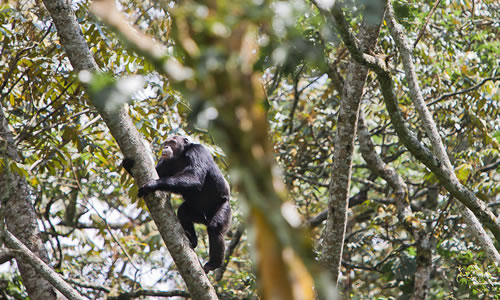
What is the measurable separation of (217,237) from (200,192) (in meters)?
0.56

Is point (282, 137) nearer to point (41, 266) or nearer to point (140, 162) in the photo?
point (140, 162)

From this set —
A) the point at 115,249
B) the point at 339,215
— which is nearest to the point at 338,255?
the point at 339,215

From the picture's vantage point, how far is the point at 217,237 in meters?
6.14

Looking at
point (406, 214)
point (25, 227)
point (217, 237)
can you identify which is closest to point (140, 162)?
point (25, 227)

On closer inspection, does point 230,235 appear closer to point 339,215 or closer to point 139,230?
point 139,230

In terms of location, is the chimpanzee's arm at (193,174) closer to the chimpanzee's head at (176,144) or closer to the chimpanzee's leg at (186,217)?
the chimpanzee's head at (176,144)

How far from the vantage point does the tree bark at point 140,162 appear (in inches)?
150

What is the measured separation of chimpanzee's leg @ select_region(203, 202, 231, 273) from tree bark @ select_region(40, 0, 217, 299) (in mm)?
2135

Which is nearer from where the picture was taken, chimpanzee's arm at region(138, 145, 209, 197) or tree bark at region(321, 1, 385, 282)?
tree bark at region(321, 1, 385, 282)

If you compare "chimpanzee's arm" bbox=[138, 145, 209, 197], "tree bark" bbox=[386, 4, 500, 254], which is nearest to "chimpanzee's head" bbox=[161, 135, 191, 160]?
"chimpanzee's arm" bbox=[138, 145, 209, 197]

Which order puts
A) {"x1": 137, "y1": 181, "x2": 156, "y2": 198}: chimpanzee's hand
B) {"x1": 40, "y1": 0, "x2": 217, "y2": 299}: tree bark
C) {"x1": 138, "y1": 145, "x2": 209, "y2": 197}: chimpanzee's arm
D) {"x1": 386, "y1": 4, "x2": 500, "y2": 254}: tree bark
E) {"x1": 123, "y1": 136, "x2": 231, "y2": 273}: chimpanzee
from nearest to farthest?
{"x1": 40, "y1": 0, "x2": 217, "y2": 299}: tree bark, {"x1": 137, "y1": 181, "x2": 156, "y2": 198}: chimpanzee's hand, {"x1": 386, "y1": 4, "x2": 500, "y2": 254}: tree bark, {"x1": 138, "y1": 145, "x2": 209, "y2": 197}: chimpanzee's arm, {"x1": 123, "y1": 136, "x2": 231, "y2": 273}: chimpanzee

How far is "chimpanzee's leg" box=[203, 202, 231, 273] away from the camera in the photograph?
6051 mm

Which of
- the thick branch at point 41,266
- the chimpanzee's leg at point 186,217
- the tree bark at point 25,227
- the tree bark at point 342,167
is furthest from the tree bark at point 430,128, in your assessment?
the tree bark at point 25,227

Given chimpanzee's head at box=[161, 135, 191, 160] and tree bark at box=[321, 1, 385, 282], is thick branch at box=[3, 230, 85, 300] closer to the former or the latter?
tree bark at box=[321, 1, 385, 282]
